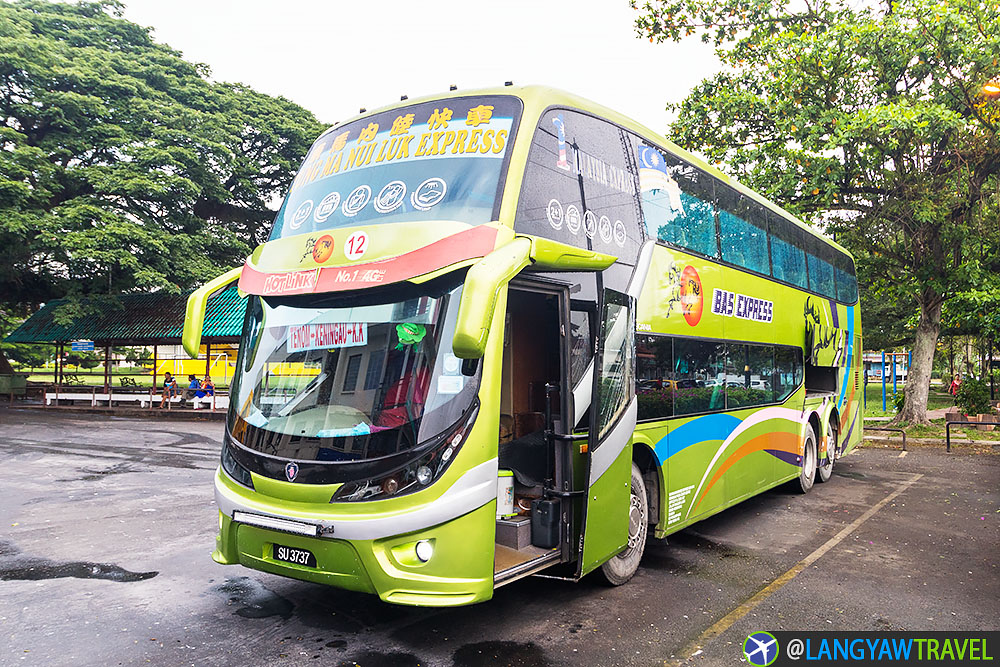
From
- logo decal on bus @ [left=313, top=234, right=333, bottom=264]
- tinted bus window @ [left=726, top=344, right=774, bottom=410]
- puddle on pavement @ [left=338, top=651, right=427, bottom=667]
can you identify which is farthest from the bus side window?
tinted bus window @ [left=726, top=344, right=774, bottom=410]

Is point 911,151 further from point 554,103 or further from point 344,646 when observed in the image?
point 344,646

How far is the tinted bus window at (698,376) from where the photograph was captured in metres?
7.26

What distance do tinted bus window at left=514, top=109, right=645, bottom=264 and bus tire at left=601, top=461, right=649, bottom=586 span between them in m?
2.06

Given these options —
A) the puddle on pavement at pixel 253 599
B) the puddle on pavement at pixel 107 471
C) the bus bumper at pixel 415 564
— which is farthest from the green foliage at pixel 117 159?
the bus bumper at pixel 415 564

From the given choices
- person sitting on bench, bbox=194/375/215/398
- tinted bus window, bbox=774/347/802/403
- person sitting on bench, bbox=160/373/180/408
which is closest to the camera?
tinted bus window, bbox=774/347/802/403

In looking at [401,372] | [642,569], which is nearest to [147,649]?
[401,372]

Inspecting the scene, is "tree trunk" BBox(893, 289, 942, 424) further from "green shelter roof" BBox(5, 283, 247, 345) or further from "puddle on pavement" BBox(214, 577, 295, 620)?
"green shelter roof" BBox(5, 283, 247, 345)

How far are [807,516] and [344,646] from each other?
6.83 metres

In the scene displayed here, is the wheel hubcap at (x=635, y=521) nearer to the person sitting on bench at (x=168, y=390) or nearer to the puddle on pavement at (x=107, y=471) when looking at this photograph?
the puddle on pavement at (x=107, y=471)

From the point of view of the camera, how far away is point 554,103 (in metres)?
5.76

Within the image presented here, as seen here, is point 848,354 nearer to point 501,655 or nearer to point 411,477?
point 501,655

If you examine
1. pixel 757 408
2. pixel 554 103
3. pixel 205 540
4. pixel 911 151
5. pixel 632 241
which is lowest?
pixel 205 540

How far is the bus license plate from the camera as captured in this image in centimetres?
482

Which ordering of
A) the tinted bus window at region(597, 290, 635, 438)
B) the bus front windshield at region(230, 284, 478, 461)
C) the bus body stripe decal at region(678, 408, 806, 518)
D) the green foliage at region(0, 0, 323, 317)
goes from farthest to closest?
the green foliage at region(0, 0, 323, 317) < the bus body stripe decal at region(678, 408, 806, 518) < the tinted bus window at region(597, 290, 635, 438) < the bus front windshield at region(230, 284, 478, 461)
